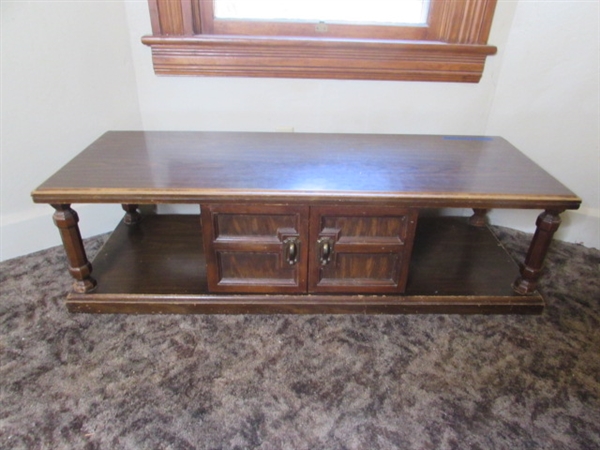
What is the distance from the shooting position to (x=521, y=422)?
3.78 ft

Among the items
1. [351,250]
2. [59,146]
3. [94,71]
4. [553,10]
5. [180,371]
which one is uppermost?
[553,10]

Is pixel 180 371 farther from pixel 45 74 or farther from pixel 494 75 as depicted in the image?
pixel 494 75

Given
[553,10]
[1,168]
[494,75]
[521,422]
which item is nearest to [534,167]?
[494,75]

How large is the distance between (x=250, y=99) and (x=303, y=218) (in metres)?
0.74

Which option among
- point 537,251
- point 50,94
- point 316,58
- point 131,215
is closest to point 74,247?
point 131,215

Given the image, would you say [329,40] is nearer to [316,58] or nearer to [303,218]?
[316,58]

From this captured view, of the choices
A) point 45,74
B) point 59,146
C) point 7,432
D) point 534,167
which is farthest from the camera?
point 59,146

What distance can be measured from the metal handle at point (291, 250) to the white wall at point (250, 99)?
0.71m

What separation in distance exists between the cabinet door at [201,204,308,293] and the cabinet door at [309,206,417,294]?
48mm

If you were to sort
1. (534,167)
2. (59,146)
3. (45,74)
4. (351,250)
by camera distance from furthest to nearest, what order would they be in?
(59,146)
(45,74)
(534,167)
(351,250)

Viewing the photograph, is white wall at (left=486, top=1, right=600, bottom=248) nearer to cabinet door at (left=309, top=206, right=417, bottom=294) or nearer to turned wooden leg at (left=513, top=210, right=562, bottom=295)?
turned wooden leg at (left=513, top=210, right=562, bottom=295)

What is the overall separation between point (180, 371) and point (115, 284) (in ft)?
1.46

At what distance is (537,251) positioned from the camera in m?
1.44

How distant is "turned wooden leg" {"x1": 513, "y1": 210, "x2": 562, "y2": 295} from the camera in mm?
1376
